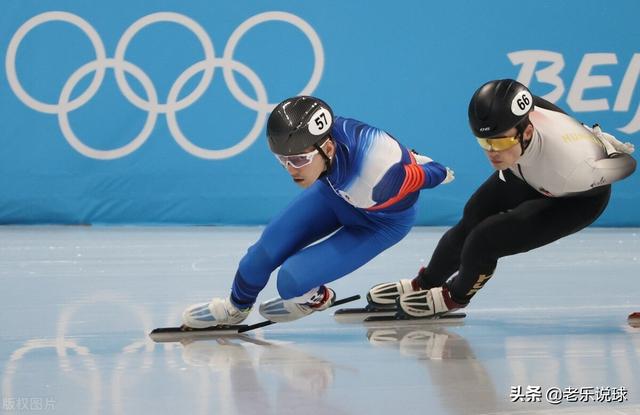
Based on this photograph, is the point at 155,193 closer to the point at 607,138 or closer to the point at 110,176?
the point at 110,176

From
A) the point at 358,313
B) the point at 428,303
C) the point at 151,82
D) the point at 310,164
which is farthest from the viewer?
the point at 151,82

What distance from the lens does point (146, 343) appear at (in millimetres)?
4055

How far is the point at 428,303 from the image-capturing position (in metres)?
4.70

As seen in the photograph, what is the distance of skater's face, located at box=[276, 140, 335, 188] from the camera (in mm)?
3949

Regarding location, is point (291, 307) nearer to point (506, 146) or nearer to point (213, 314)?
point (213, 314)

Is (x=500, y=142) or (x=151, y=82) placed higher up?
(x=151, y=82)

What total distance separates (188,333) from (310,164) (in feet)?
3.22

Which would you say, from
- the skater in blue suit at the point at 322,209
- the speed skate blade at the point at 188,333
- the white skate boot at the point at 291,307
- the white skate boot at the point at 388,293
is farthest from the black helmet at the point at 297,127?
the white skate boot at the point at 388,293

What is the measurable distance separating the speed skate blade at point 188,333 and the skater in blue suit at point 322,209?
0.03 metres

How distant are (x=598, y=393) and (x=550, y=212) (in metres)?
1.31

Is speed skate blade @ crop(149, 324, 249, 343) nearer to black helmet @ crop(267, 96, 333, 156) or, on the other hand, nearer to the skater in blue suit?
the skater in blue suit

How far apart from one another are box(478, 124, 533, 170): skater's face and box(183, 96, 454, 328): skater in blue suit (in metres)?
0.29

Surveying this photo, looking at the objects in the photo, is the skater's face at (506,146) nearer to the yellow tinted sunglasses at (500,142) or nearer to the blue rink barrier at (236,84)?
the yellow tinted sunglasses at (500,142)

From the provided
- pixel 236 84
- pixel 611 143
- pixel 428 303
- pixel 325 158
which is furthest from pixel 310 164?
pixel 236 84
